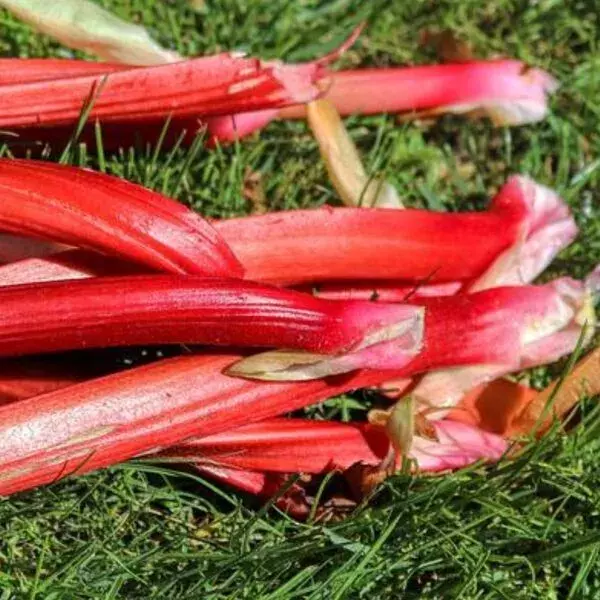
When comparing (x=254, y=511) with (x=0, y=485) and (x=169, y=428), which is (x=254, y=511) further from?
(x=0, y=485)

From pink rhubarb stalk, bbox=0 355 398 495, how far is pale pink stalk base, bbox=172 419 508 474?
0.04 meters

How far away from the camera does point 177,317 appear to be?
Answer: 8.23ft

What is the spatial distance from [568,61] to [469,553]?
63.0 inches

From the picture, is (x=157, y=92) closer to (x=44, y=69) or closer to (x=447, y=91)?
(x=44, y=69)

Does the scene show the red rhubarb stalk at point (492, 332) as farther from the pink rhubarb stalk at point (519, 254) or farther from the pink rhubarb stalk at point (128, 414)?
the pink rhubarb stalk at point (128, 414)

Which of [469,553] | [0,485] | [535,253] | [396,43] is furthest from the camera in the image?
[396,43]

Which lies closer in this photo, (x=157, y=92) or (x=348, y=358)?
(x=348, y=358)

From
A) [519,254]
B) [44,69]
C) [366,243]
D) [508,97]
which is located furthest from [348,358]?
[508,97]

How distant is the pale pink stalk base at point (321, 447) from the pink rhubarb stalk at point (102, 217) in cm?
32

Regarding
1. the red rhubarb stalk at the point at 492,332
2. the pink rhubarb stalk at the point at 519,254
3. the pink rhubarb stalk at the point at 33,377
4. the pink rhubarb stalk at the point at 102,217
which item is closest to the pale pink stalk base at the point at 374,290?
the pink rhubarb stalk at the point at 519,254

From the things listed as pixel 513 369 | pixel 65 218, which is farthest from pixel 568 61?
pixel 65 218

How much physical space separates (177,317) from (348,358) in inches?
13.0

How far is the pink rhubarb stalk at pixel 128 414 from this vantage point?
2.44 meters

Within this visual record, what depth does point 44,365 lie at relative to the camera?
8.79 ft
